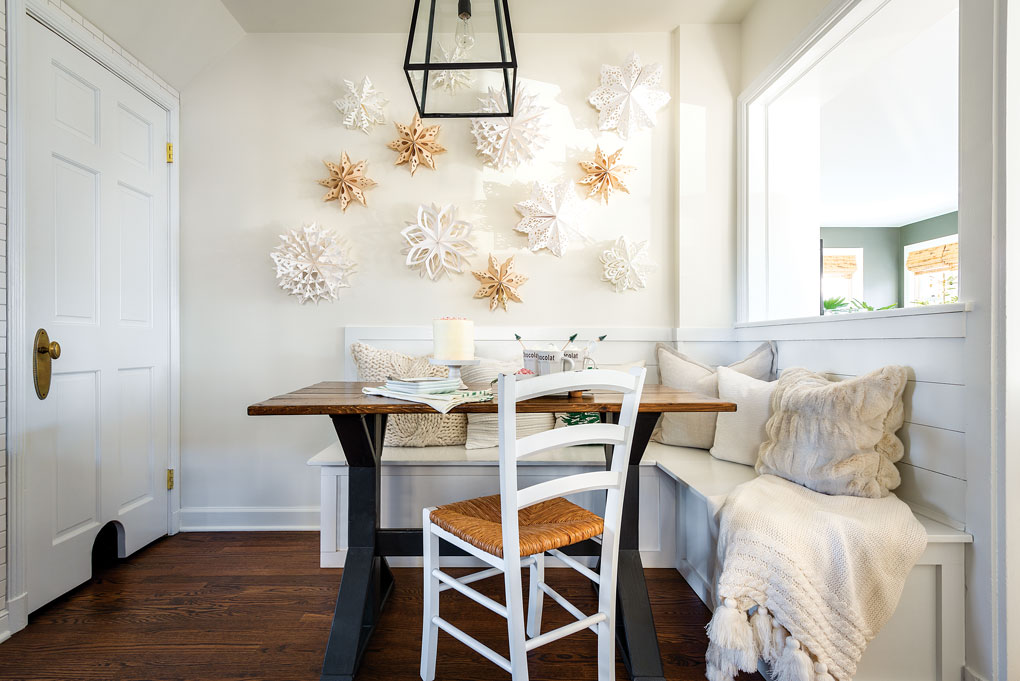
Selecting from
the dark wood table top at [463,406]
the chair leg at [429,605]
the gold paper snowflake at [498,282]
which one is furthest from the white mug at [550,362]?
the gold paper snowflake at [498,282]

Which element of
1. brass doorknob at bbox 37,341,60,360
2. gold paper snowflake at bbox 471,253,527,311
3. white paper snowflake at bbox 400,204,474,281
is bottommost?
brass doorknob at bbox 37,341,60,360

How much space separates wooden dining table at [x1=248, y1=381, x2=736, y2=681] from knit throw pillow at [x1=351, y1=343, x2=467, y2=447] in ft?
1.92

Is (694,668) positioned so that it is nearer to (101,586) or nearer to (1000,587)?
(1000,587)

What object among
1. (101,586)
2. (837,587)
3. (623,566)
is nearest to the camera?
(837,587)

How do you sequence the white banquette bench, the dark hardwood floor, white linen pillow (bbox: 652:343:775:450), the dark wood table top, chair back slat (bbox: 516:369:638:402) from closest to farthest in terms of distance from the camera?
chair back slat (bbox: 516:369:638:402) < the dark wood table top < the dark hardwood floor < the white banquette bench < white linen pillow (bbox: 652:343:775:450)

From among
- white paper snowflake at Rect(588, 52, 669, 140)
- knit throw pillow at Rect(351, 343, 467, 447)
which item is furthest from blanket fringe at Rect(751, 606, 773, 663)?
white paper snowflake at Rect(588, 52, 669, 140)

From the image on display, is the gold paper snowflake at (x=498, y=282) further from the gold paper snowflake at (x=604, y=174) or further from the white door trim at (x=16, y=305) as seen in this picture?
the white door trim at (x=16, y=305)

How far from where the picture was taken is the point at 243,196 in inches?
105

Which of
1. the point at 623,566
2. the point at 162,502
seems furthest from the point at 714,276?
the point at 162,502

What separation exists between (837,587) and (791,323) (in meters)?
1.16

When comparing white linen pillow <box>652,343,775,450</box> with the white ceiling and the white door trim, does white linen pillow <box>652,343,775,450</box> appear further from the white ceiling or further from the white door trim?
the white door trim

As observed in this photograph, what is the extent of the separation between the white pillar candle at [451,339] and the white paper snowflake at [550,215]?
3.74ft

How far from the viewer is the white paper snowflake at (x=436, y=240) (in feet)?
8.63

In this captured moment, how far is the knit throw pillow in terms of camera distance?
2412 millimetres
